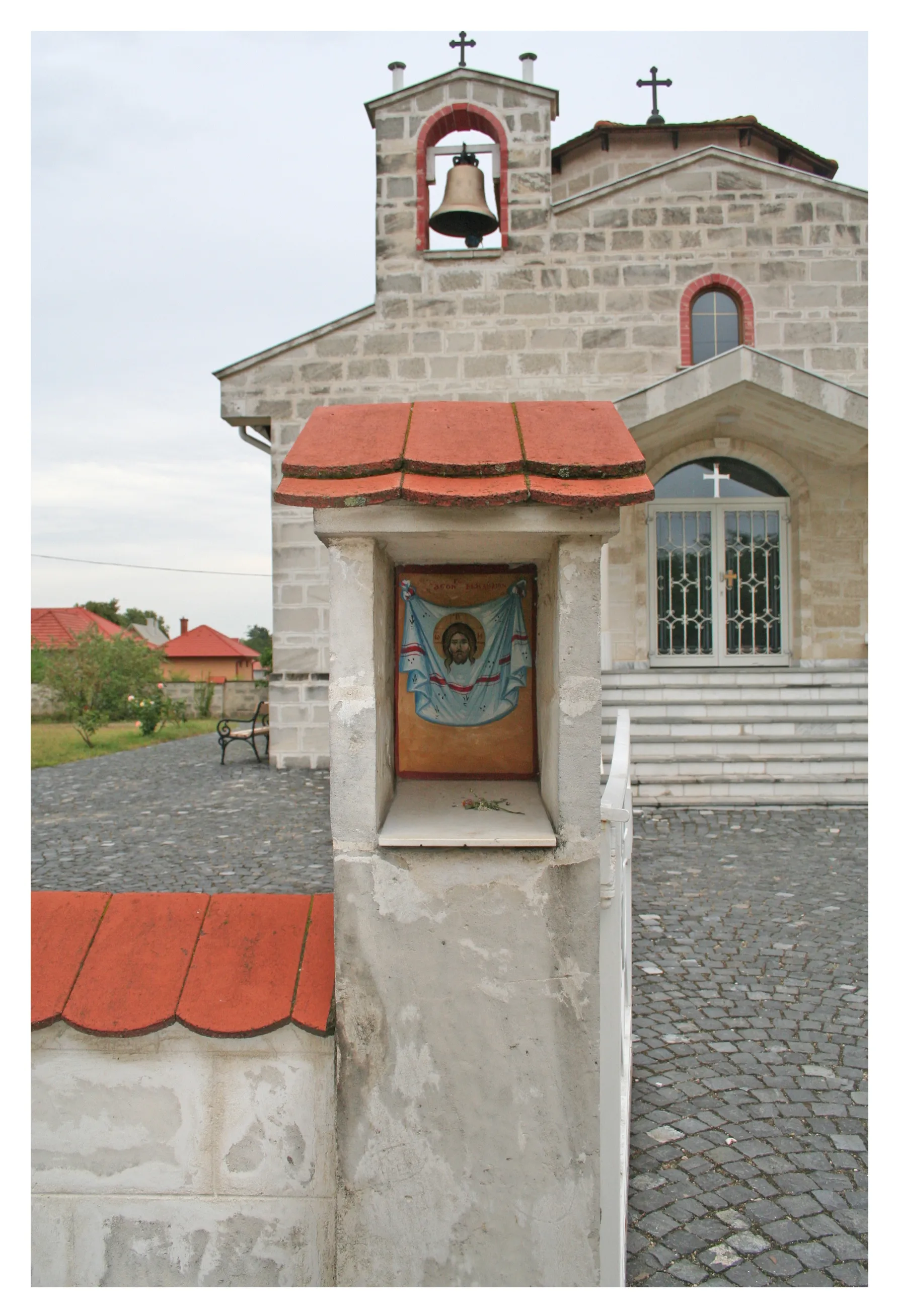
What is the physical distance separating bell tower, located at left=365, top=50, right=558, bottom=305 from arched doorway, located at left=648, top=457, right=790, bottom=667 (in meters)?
3.82

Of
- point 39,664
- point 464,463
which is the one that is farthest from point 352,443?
point 39,664

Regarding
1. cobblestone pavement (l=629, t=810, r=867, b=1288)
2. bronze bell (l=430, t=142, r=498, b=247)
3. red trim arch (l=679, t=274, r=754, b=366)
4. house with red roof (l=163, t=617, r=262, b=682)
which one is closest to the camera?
cobblestone pavement (l=629, t=810, r=867, b=1288)

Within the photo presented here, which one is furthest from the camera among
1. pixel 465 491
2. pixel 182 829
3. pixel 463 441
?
pixel 182 829

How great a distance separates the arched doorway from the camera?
12.1 meters

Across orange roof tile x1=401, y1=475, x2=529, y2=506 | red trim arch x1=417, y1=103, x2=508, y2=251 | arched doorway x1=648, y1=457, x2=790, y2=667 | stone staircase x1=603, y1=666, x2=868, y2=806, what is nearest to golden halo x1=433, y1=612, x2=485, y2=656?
orange roof tile x1=401, y1=475, x2=529, y2=506

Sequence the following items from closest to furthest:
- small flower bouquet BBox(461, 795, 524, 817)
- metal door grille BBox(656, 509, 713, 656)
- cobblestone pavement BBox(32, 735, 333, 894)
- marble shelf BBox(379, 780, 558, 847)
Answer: marble shelf BBox(379, 780, 558, 847), small flower bouquet BBox(461, 795, 524, 817), cobblestone pavement BBox(32, 735, 333, 894), metal door grille BBox(656, 509, 713, 656)

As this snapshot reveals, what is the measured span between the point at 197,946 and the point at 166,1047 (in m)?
0.21

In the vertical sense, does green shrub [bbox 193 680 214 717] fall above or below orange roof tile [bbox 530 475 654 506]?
below

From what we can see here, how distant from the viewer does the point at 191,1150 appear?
1.93 meters

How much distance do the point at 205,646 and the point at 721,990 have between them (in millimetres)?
50163

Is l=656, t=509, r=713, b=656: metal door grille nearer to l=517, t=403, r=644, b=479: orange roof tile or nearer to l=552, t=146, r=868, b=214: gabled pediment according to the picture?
l=552, t=146, r=868, b=214: gabled pediment

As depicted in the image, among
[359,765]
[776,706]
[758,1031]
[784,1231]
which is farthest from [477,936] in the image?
[776,706]

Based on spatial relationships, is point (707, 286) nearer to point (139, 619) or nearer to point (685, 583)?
point (685, 583)

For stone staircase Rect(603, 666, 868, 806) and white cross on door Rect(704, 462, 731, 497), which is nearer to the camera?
stone staircase Rect(603, 666, 868, 806)
